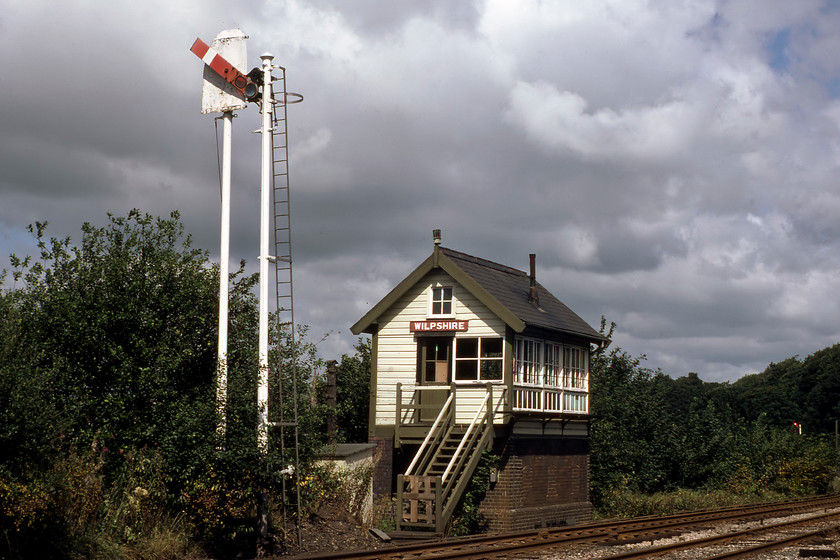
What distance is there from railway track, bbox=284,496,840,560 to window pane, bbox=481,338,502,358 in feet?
17.8

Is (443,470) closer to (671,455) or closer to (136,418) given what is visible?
(136,418)

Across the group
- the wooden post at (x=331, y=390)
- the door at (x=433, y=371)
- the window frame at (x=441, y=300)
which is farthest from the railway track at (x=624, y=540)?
the wooden post at (x=331, y=390)

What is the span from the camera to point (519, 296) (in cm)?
2648

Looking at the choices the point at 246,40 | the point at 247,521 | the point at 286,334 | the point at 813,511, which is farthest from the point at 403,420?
the point at 813,511

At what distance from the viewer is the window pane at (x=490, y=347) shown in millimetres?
25531

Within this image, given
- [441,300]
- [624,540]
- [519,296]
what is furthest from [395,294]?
[624,540]

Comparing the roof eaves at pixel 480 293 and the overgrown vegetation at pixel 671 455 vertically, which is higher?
the roof eaves at pixel 480 293

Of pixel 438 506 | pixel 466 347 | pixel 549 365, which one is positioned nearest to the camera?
pixel 438 506

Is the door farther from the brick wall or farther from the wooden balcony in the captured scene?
the brick wall

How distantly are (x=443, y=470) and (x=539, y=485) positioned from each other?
339cm

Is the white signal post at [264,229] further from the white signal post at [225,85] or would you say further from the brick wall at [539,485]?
the brick wall at [539,485]

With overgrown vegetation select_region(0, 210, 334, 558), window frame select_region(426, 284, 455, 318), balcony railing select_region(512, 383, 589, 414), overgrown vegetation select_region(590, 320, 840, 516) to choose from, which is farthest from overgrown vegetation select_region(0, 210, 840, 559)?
overgrown vegetation select_region(590, 320, 840, 516)

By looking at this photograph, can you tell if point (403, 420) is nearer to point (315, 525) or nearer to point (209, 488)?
point (315, 525)

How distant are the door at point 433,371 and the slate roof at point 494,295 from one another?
1.58 meters
